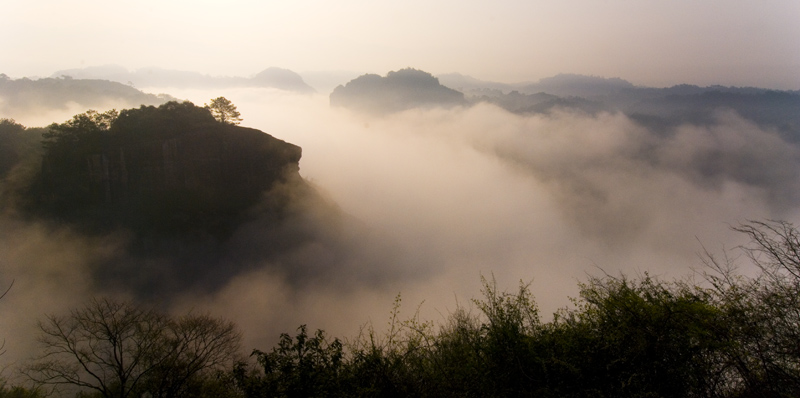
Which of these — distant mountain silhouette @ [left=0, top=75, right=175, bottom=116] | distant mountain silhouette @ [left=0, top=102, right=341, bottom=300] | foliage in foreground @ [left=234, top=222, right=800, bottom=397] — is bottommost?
foliage in foreground @ [left=234, top=222, right=800, bottom=397]

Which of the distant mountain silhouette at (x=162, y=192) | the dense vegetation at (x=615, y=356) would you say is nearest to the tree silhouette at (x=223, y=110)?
the distant mountain silhouette at (x=162, y=192)

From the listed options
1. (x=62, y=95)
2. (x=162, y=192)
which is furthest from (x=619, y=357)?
(x=62, y=95)

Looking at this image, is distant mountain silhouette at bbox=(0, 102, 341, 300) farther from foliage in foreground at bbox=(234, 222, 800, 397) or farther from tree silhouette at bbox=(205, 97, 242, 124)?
foliage in foreground at bbox=(234, 222, 800, 397)

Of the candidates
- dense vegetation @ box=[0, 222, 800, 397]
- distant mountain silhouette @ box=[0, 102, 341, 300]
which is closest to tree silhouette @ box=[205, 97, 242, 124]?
distant mountain silhouette @ box=[0, 102, 341, 300]

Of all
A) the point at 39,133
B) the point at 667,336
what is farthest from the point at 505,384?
the point at 39,133

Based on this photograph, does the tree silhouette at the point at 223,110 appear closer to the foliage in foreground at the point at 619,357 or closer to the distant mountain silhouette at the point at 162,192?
the distant mountain silhouette at the point at 162,192

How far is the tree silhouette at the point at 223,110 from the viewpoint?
53469mm

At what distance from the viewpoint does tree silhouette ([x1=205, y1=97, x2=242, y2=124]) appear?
53469 mm

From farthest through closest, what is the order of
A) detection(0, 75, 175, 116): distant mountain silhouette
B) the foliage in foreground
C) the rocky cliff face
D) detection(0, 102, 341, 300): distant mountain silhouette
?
detection(0, 75, 175, 116): distant mountain silhouette → the rocky cliff face → detection(0, 102, 341, 300): distant mountain silhouette → the foliage in foreground

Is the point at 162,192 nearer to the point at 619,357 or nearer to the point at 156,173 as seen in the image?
the point at 156,173

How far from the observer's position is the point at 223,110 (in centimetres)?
5403

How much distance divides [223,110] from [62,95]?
97450 millimetres

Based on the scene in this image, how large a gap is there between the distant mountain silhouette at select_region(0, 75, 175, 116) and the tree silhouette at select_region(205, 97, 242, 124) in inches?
2621

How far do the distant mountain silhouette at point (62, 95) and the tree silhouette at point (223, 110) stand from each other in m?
66.6
